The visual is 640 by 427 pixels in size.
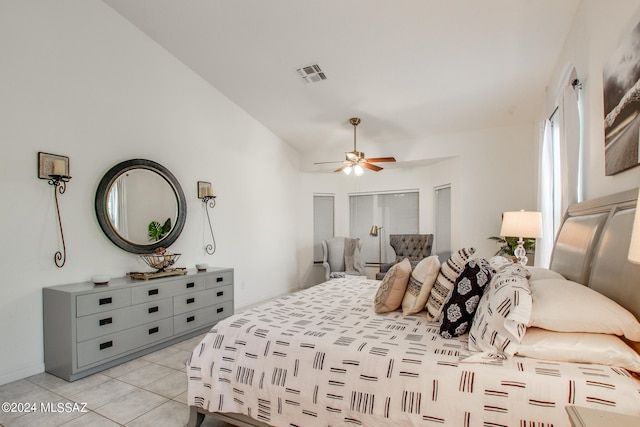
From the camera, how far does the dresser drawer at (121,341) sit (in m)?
2.56

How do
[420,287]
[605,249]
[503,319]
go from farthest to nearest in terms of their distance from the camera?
[420,287], [605,249], [503,319]

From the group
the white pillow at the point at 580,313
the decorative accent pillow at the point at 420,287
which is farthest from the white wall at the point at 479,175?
the white pillow at the point at 580,313

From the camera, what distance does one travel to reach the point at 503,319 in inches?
54.2

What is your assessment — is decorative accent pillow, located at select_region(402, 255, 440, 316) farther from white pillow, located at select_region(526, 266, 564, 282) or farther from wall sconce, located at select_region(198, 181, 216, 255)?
wall sconce, located at select_region(198, 181, 216, 255)

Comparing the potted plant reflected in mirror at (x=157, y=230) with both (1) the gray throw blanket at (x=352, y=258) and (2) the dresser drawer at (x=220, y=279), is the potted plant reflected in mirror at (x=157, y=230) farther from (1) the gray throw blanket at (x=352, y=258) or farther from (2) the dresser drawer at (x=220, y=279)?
(1) the gray throw blanket at (x=352, y=258)

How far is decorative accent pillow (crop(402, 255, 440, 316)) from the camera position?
213cm

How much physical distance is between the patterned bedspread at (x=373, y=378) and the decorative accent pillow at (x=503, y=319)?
0.07 meters

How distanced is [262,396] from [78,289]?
199 cm

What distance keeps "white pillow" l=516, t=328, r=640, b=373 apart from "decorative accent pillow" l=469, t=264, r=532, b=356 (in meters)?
0.06

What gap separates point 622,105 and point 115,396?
11.9 feet

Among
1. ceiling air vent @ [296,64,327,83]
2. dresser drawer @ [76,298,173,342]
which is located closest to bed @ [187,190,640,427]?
dresser drawer @ [76,298,173,342]

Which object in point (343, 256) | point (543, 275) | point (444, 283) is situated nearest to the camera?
point (543, 275)

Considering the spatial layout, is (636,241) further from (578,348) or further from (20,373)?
(20,373)

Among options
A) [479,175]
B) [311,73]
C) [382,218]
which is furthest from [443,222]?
[311,73]
